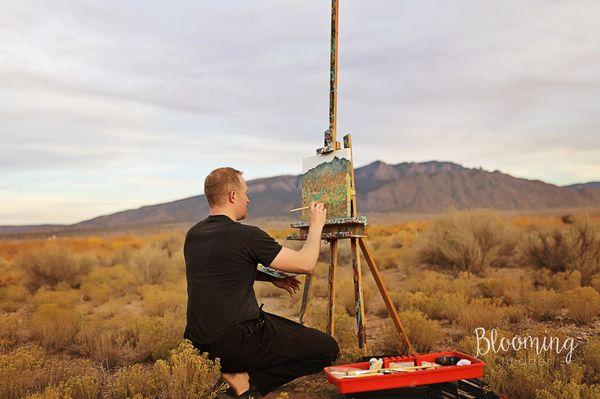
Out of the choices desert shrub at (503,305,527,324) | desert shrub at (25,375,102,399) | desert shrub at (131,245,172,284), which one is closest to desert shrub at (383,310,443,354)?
desert shrub at (503,305,527,324)

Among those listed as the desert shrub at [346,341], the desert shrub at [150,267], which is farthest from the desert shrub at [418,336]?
the desert shrub at [150,267]

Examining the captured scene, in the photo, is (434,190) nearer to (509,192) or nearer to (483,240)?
(509,192)

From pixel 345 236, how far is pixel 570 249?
705cm

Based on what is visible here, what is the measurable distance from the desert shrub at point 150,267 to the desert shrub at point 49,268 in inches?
54.0

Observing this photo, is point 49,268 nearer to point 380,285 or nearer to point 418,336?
point 418,336

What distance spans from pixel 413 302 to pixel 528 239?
485cm

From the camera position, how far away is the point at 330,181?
202 inches

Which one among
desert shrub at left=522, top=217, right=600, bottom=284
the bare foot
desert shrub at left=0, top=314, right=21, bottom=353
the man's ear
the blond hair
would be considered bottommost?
desert shrub at left=0, top=314, right=21, bottom=353

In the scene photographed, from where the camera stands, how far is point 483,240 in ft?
40.1

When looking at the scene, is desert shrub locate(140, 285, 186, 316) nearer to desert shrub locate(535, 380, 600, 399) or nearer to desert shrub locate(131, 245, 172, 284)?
desert shrub locate(131, 245, 172, 284)

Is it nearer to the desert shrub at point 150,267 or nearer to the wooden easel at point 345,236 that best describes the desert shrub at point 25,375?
the wooden easel at point 345,236

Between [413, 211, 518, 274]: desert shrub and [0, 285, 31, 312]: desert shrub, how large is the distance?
852 cm

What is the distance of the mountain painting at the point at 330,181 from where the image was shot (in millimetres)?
4941

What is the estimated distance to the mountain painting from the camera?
4941mm
